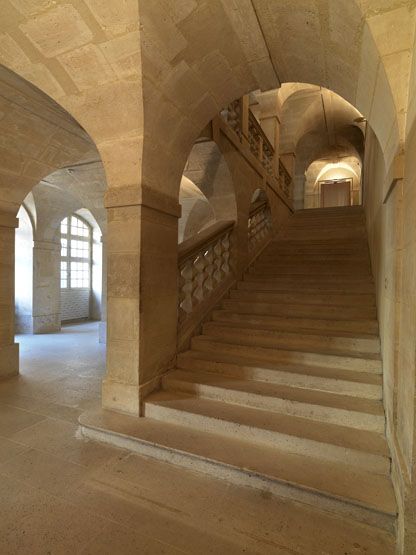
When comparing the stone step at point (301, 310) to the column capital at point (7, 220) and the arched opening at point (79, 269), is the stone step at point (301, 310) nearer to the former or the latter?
the column capital at point (7, 220)

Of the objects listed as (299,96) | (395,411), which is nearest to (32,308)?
(395,411)

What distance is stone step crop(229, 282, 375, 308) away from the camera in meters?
4.07

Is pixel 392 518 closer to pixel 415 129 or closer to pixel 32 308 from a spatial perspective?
pixel 415 129

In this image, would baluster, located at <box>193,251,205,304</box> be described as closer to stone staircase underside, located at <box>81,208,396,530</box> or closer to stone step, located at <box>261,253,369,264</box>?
stone staircase underside, located at <box>81,208,396,530</box>

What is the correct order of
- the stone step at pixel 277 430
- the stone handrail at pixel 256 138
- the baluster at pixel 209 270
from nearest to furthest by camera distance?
the stone step at pixel 277 430, the baluster at pixel 209 270, the stone handrail at pixel 256 138

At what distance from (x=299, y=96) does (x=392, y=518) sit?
437 inches

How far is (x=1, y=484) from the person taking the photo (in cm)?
211

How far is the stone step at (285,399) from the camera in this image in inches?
96.7

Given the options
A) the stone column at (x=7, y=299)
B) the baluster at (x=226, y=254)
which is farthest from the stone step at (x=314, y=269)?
the stone column at (x=7, y=299)

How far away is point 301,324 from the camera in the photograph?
3805 mm

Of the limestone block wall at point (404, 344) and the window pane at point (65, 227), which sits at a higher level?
the window pane at point (65, 227)

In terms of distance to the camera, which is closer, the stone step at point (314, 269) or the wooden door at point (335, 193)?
the stone step at point (314, 269)

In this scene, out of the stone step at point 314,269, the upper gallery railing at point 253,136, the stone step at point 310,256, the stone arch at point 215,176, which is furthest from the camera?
the upper gallery railing at point 253,136

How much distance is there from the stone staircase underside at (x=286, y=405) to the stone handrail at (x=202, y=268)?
1.06ft
